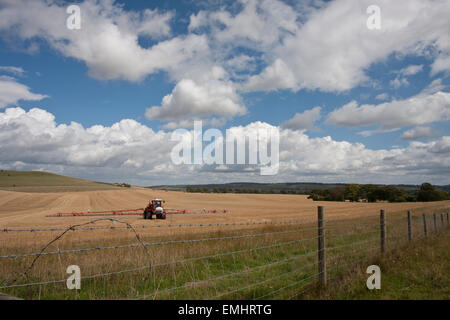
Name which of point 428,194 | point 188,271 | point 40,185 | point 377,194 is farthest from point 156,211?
point 428,194

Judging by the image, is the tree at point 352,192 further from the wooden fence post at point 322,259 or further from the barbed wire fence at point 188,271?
the wooden fence post at point 322,259

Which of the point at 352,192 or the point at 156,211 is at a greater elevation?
the point at 156,211

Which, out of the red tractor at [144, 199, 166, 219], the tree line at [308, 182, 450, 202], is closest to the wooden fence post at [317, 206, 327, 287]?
the red tractor at [144, 199, 166, 219]

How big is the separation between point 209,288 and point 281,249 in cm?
561

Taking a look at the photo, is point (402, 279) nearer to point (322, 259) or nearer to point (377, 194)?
point (322, 259)

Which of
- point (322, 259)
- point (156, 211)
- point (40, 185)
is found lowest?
point (156, 211)

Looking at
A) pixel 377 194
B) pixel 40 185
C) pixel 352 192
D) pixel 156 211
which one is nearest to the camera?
pixel 156 211

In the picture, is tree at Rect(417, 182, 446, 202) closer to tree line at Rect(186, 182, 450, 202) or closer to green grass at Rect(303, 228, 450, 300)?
tree line at Rect(186, 182, 450, 202)

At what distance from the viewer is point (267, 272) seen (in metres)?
8.45

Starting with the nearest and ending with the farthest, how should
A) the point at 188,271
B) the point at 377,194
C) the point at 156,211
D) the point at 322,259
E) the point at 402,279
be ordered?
the point at 322,259 < the point at 402,279 < the point at 188,271 < the point at 156,211 < the point at 377,194

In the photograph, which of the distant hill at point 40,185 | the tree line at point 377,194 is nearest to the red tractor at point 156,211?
the distant hill at point 40,185
